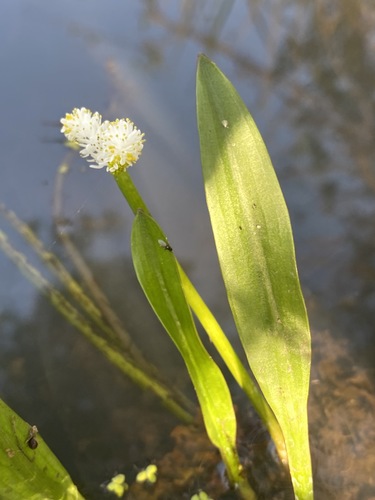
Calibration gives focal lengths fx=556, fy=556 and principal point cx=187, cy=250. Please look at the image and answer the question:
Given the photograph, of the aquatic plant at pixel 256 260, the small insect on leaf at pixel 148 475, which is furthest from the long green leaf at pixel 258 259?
the small insect on leaf at pixel 148 475

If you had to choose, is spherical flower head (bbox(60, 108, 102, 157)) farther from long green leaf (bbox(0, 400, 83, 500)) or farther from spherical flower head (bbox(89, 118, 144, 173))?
long green leaf (bbox(0, 400, 83, 500))

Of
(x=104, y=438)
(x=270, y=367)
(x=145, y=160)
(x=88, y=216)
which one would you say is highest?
(x=145, y=160)

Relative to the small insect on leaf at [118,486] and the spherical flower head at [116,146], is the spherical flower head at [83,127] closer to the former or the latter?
the spherical flower head at [116,146]

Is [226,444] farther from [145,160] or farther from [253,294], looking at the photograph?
[145,160]

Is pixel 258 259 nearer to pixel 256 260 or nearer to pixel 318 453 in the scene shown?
pixel 256 260

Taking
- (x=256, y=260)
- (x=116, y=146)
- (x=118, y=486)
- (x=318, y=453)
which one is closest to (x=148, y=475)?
(x=118, y=486)

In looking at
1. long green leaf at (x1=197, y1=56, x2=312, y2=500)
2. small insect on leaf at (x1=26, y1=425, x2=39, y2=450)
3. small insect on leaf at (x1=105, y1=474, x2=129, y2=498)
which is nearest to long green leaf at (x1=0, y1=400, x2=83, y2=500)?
small insect on leaf at (x1=26, y1=425, x2=39, y2=450)

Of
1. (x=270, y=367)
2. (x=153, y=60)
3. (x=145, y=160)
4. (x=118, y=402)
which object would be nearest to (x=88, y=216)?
(x=145, y=160)
